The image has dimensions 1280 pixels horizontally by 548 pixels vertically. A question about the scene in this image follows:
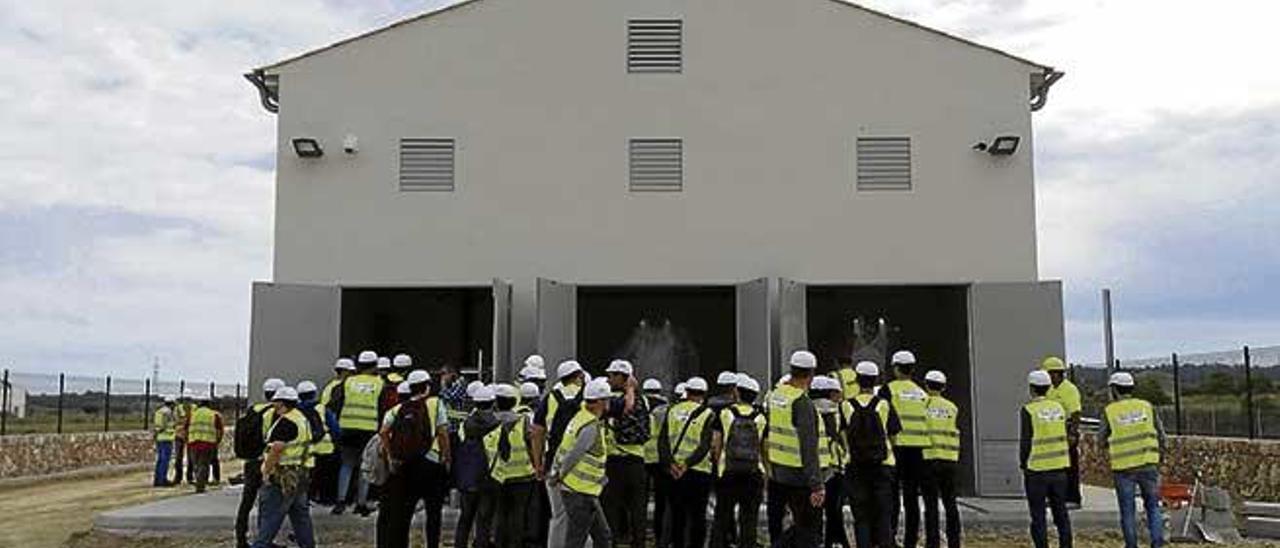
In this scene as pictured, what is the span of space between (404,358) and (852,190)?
5.45 metres

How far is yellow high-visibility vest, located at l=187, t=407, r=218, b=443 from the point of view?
17906 millimetres

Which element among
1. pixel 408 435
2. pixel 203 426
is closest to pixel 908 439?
pixel 408 435

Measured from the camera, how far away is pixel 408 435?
390 inches

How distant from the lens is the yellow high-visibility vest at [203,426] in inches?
705

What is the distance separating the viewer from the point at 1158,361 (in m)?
20.8

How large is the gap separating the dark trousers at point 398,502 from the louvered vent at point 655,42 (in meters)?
6.58

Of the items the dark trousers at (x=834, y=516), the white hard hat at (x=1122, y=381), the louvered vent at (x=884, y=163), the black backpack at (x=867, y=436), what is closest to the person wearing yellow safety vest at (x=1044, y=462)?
the white hard hat at (x=1122, y=381)

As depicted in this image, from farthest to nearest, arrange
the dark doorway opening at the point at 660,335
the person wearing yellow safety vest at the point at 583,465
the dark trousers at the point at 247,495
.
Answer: the dark doorway opening at the point at 660,335 → the dark trousers at the point at 247,495 → the person wearing yellow safety vest at the point at 583,465

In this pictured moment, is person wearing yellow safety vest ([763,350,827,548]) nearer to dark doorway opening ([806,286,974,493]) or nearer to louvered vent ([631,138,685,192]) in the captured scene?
dark doorway opening ([806,286,974,493])

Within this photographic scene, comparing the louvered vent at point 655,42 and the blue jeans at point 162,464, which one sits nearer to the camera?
the louvered vent at point 655,42

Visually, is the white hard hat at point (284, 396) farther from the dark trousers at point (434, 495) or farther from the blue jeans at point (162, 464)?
the blue jeans at point (162, 464)

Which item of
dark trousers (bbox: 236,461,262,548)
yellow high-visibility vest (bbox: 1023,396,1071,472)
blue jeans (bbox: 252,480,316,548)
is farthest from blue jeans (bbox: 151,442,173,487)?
yellow high-visibility vest (bbox: 1023,396,1071,472)

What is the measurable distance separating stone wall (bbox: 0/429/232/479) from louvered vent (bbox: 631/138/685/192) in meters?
14.1

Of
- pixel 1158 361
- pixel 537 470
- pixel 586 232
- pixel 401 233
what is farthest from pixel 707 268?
pixel 1158 361
